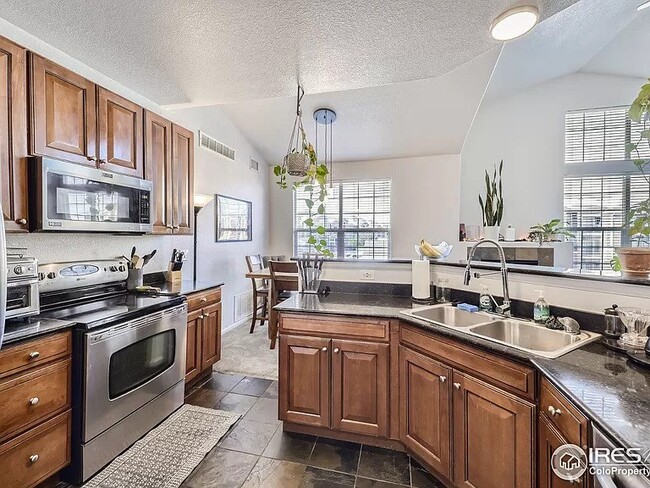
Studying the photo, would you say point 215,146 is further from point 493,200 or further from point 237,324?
point 493,200

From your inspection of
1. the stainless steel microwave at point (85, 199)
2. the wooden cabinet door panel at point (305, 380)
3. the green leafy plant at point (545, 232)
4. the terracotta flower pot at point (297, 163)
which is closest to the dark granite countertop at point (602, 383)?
the wooden cabinet door panel at point (305, 380)

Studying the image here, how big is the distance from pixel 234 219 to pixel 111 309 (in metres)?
2.89

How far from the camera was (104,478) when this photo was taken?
5.80ft

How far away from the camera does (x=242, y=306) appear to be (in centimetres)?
496

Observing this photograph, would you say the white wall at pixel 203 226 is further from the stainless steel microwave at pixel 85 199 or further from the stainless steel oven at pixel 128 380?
the stainless steel oven at pixel 128 380

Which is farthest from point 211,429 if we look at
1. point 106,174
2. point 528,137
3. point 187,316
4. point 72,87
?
point 528,137

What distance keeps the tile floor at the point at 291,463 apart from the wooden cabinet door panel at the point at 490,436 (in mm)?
392

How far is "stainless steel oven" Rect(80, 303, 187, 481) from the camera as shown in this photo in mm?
1768

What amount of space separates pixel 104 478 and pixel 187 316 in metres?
1.11

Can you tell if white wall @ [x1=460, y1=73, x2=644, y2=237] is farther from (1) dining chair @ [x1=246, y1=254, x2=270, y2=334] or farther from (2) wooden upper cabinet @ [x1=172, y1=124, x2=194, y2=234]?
(2) wooden upper cabinet @ [x1=172, y1=124, x2=194, y2=234]

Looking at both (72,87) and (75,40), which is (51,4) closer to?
(75,40)

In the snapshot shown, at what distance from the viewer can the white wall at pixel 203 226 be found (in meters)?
2.18

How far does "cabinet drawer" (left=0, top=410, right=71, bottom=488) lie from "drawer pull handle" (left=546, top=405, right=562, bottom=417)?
228 centimetres

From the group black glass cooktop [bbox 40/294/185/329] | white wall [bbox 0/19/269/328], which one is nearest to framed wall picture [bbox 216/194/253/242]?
white wall [bbox 0/19/269/328]
